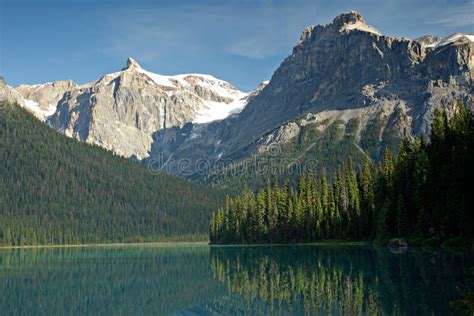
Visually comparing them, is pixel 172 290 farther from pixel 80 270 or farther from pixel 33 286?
pixel 80 270

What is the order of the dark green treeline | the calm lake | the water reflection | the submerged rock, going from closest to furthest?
1. the water reflection
2. the calm lake
3. the dark green treeline
4. the submerged rock

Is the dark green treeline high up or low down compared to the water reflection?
up

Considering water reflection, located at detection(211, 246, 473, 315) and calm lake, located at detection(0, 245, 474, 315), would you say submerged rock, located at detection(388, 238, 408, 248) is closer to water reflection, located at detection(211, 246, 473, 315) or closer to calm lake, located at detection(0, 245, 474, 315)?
calm lake, located at detection(0, 245, 474, 315)

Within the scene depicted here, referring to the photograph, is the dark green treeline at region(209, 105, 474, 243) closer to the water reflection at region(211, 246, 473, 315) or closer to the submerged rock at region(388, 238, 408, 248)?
the submerged rock at region(388, 238, 408, 248)

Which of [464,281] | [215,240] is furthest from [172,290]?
[215,240]

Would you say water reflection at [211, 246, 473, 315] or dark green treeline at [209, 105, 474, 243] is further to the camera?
dark green treeline at [209, 105, 474, 243]

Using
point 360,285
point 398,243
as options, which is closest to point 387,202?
point 398,243

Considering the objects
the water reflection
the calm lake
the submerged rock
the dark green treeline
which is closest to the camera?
the water reflection

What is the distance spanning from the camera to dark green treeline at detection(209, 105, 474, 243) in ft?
240

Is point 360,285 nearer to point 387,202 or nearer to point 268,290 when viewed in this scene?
point 268,290

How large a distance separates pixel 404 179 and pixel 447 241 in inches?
979

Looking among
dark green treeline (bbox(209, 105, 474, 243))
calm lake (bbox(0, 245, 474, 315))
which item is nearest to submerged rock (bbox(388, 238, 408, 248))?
dark green treeline (bbox(209, 105, 474, 243))

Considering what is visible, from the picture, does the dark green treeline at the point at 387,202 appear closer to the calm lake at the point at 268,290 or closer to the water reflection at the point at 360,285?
the water reflection at the point at 360,285

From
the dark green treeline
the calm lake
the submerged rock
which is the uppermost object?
the dark green treeline
